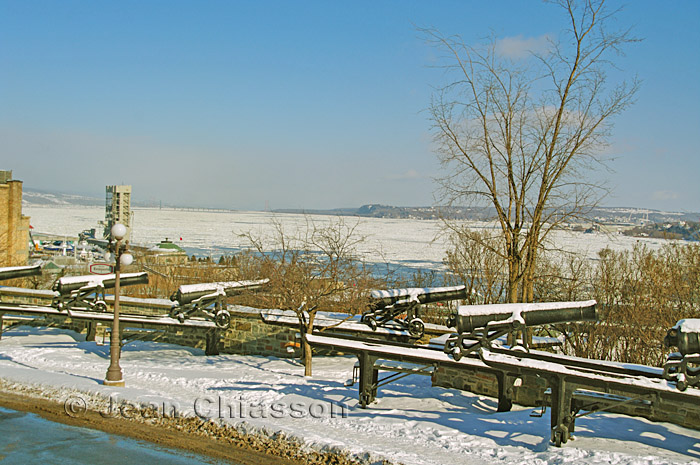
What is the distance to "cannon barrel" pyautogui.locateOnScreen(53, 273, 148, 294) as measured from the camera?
15.5 meters

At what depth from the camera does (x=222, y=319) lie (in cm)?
1512

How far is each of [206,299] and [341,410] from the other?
6.10 m

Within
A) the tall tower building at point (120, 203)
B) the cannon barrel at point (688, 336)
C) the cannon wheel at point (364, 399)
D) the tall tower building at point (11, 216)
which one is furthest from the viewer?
the tall tower building at point (120, 203)

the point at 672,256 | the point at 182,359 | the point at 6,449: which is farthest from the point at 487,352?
the point at 672,256

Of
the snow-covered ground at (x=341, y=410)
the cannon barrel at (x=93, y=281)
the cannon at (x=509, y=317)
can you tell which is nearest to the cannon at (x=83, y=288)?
the cannon barrel at (x=93, y=281)

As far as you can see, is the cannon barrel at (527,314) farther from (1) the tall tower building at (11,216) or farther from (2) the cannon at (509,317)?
(1) the tall tower building at (11,216)

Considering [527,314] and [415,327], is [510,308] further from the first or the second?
[415,327]

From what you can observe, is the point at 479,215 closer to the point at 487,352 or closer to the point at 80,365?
the point at 487,352

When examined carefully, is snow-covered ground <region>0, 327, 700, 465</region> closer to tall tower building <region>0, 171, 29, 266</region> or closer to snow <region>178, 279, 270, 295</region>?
snow <region>178, 279, 270, 295</region>

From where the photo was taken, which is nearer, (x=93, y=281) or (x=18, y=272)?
(x=93, y=281)

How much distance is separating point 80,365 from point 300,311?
500 cm

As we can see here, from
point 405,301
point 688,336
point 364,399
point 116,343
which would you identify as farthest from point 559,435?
point 116,343

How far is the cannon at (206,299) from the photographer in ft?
48.6

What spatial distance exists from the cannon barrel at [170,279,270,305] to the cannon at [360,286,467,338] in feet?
13.2
